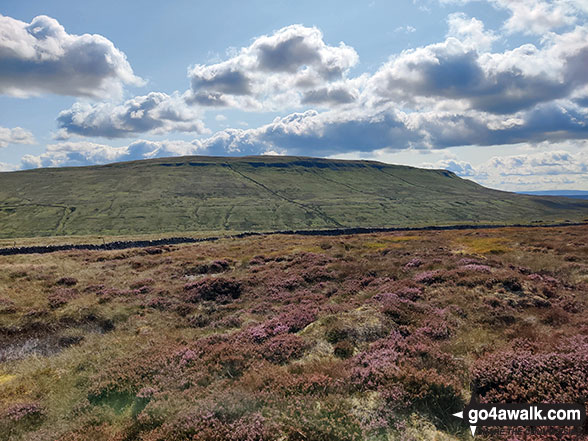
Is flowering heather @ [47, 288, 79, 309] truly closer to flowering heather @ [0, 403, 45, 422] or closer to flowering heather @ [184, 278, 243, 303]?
flowering heather @ [184, 278, 243, 303]

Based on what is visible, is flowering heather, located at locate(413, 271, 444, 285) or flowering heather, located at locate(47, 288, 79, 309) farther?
flowering heather, located at locate(47, 288, 79, 309)

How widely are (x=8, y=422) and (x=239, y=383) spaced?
635 centimetres

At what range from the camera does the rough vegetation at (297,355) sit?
755 centimetres

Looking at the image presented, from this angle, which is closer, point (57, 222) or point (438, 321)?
point (438, 321)

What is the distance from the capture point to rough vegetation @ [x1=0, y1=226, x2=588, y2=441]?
7.55 meters

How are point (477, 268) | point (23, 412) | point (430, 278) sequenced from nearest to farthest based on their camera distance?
1. point (23, 412)
2. point (430, 278)
3. point (477, 268)

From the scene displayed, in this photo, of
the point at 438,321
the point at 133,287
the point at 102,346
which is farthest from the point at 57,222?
the point at 438,321

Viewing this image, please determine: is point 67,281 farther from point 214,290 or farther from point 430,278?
point 430,278

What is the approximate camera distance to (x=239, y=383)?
9055 millimetres

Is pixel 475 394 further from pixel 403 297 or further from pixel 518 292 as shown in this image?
pixel 518 292

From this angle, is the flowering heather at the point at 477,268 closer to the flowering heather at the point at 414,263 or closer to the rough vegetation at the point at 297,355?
the rough vegetation at the point at 297,355

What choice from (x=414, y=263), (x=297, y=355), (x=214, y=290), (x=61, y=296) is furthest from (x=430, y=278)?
(x=61, y=296)

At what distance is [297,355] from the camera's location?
1134cm

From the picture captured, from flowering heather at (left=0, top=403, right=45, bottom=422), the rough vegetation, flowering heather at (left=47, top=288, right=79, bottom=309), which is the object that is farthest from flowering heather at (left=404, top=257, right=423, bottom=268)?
flowering heather at (left=47, top=288, right=79, bottom=309)
